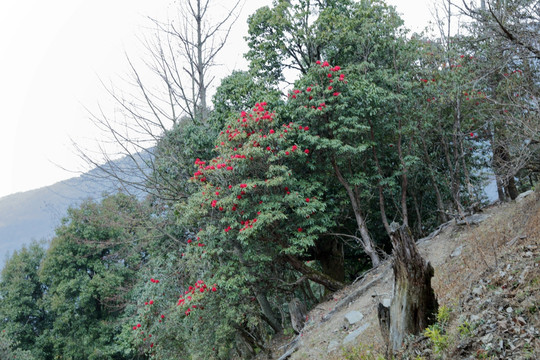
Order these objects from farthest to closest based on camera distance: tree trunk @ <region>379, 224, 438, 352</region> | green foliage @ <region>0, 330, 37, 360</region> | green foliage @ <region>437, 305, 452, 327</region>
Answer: green foliage @ <region>0, 330, 37, 360</region>, tree trunk @ <region>379, 224, 438, 352</region>, green foliage @ <region>437, 305, 452, 327</region>

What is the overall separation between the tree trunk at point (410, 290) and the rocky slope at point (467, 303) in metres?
0.17

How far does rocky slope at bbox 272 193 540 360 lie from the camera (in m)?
4.38

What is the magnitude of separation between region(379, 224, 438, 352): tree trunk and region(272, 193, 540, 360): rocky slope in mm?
166

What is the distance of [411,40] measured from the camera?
13.1 meters

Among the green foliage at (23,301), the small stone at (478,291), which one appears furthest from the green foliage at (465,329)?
the green foliage at (23,301)

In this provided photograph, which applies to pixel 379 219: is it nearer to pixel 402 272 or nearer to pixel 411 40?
pixel 411 40

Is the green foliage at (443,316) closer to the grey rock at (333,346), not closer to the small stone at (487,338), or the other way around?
the small stone at (487,338)

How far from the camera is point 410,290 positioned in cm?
514

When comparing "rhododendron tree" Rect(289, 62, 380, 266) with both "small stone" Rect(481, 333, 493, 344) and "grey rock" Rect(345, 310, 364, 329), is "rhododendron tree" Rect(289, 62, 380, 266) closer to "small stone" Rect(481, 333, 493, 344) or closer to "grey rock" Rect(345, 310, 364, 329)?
"grey rock" Rect(345, 310, 364, 329)

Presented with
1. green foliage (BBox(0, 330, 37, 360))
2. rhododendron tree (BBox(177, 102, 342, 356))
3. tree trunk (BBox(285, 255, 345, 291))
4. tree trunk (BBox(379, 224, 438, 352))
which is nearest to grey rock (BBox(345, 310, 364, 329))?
rhododendron tree (BBox(177, 102, 342, 356))

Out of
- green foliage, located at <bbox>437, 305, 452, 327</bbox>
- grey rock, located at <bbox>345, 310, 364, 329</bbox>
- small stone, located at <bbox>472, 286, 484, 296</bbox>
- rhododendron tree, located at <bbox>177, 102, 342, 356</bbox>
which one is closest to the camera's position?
green foliage, located at <bbox>437, 305, 452, 327</bbox>

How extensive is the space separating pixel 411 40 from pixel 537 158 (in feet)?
18.8

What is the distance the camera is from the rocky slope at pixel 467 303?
4.38 meters

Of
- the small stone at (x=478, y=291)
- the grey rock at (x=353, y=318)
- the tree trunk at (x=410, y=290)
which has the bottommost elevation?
the grey rock at (x=353, y=318)
